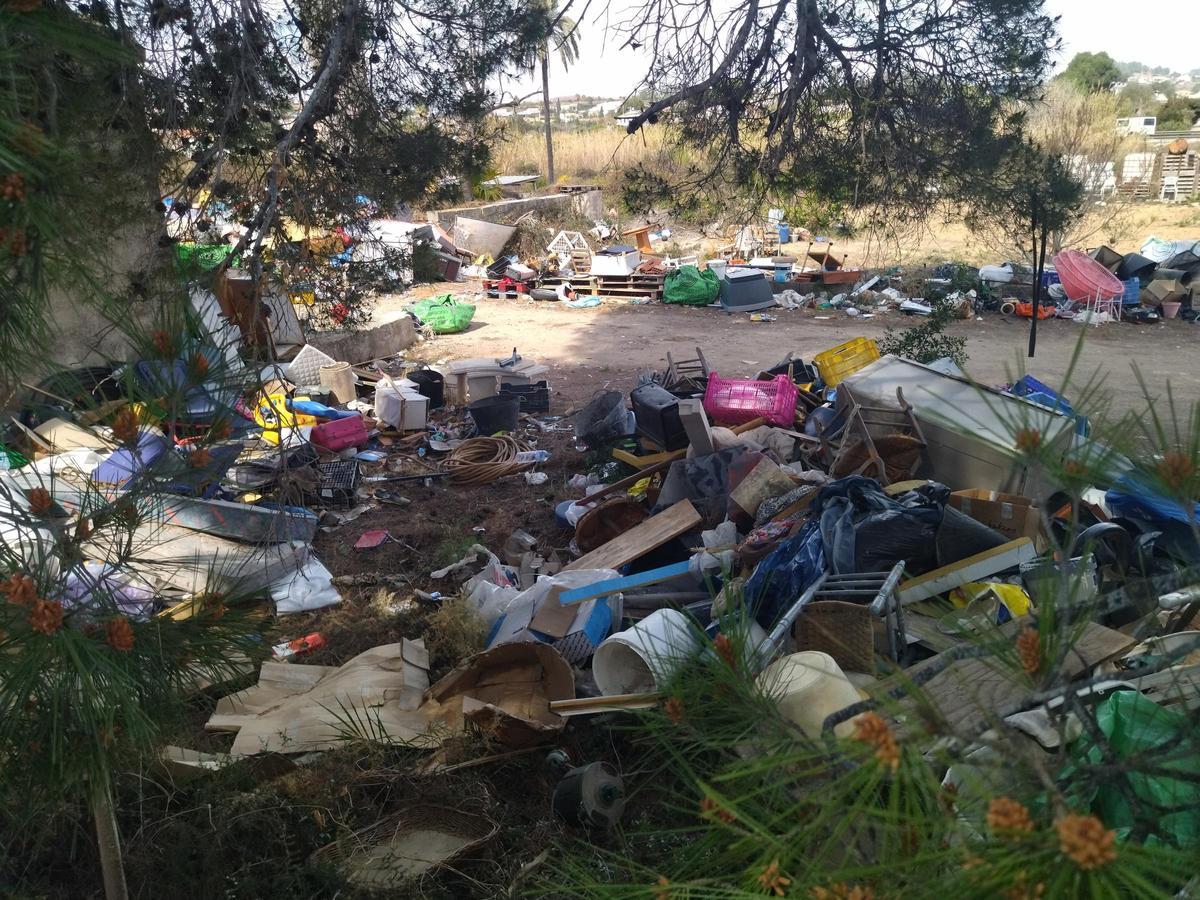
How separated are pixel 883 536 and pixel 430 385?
641 centimetres

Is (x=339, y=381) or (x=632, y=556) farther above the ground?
(x=339, y=381)

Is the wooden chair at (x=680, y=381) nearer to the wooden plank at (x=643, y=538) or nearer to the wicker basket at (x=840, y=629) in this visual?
the wooden plank at (x=643, y=538)

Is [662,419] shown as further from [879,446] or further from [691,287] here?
[691,287]

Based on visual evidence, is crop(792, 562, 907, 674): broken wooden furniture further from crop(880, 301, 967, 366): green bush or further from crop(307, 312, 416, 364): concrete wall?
crop(307, 312, 416, 364): concrete wall

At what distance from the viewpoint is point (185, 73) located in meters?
4.30

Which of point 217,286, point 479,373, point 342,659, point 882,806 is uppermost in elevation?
point 217,286

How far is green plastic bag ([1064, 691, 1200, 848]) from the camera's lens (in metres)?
0.94

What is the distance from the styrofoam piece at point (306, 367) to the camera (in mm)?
9758

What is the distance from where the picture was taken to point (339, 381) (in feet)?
31.6

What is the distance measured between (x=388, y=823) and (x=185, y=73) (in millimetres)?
3534

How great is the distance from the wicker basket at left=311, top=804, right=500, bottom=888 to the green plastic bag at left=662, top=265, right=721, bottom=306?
12.3 metres

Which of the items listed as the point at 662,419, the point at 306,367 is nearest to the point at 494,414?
the point at 662,419

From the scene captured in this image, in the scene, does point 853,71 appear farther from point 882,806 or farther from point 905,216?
point 882,806

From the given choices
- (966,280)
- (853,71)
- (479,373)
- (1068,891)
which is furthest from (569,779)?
(966,280)
